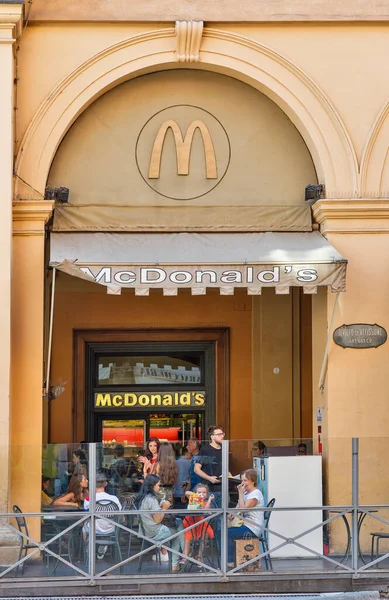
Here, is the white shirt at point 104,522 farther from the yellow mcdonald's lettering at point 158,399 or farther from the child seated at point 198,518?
the yellow mcdonald's lettering at point 158,399

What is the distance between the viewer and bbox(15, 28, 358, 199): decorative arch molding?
13648mm

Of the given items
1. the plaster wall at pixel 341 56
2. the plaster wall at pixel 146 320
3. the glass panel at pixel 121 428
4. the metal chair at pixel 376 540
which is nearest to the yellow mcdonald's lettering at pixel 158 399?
the glass panel at pixel 121 428

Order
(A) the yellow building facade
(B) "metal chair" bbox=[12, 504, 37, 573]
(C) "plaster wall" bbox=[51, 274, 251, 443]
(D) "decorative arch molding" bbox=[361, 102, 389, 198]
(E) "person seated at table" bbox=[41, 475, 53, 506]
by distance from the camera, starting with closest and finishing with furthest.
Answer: (B) "metal chair" bbox=[12, 504, 37, 573], (E) "person seated at table" bbox=[41, 475, 53, 506], (A) the yellow building facade, (D) "decorative arch molding" bbox=[361, 102, 389, 198], (C) "plaster wall" bbox=[51, 274, 251, 443]

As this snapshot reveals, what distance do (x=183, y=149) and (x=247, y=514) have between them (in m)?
5.23

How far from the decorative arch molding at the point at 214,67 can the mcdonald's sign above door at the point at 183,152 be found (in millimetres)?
749

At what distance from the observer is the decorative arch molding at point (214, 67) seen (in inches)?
537

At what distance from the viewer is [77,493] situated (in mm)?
11680

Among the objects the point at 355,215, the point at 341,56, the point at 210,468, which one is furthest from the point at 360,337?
the point at 341,56

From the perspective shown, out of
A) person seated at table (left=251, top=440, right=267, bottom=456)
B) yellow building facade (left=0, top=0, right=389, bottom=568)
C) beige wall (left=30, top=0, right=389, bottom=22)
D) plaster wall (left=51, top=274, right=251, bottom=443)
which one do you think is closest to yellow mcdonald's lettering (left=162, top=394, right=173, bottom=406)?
plaster wall (left=51, top=274, right=251, bottom=443)

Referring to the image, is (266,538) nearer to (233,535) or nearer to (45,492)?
(233,535)

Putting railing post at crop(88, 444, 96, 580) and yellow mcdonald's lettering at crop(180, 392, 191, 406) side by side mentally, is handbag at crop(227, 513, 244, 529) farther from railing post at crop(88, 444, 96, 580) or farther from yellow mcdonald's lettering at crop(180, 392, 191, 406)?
yellow mcdonald's lettering at crop(180, 392, 191, 406)

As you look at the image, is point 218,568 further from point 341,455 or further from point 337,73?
point 337,73

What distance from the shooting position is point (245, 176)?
1445 centimetres

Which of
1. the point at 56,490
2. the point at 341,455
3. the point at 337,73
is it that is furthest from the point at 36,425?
the point at 337,73
